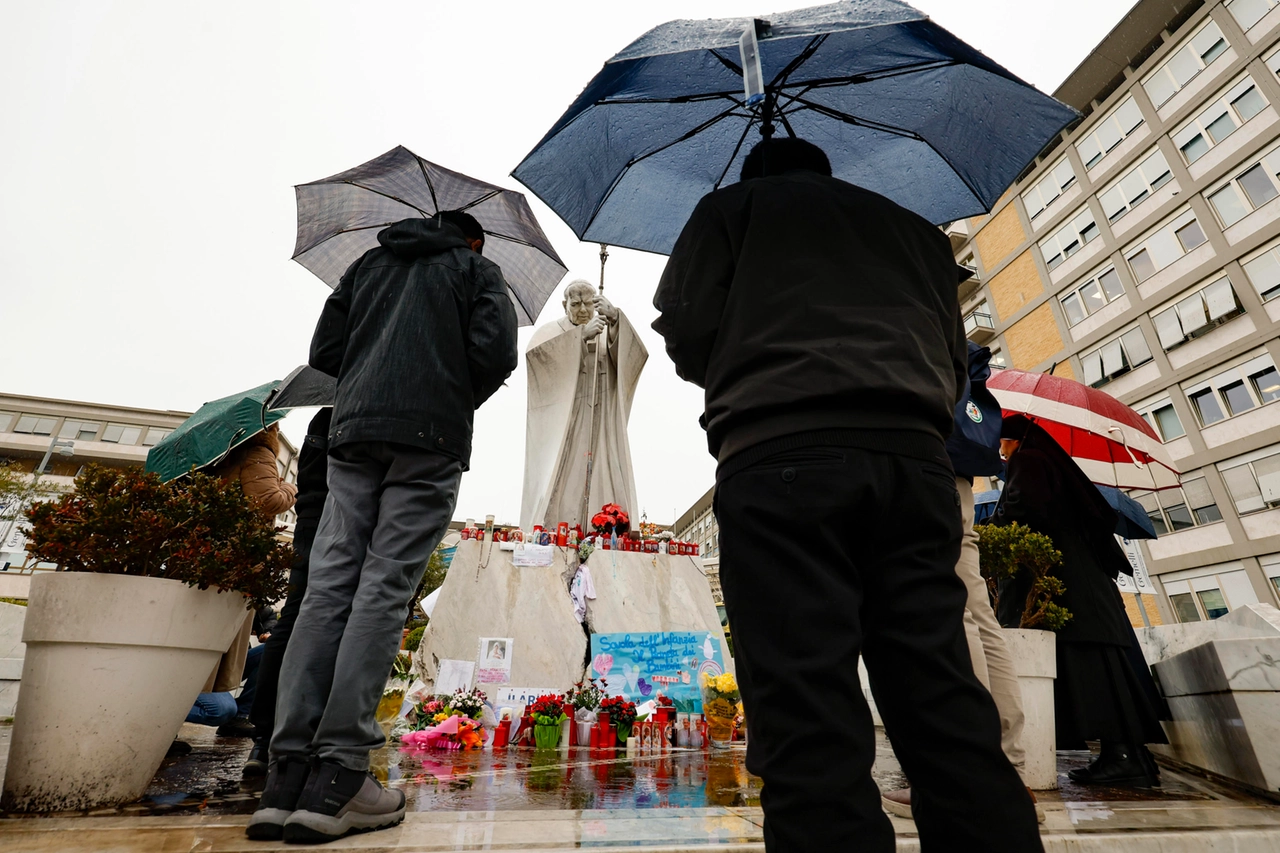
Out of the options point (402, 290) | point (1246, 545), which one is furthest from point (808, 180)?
point (1246, 545)

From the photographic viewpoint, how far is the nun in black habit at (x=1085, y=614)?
321 centimetres

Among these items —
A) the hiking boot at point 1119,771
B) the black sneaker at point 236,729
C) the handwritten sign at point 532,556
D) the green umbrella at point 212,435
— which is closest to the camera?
the hiking boot at point 1119,771

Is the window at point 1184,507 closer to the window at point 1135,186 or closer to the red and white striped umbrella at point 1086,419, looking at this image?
the window at point 1135,186

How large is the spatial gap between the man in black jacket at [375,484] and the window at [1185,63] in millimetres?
26595

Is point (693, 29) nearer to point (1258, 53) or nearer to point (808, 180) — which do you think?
point (808, 180)

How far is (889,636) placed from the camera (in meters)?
1.20

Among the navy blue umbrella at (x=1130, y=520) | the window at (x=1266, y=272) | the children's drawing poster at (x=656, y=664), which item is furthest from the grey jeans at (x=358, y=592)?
the window at (x=1266, y=272)

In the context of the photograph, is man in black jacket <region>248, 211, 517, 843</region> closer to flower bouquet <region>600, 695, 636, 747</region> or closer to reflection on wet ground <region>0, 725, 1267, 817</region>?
reflection on wet ground <region>0, 725, 1267, 817</region>

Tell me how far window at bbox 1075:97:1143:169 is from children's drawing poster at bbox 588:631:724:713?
1018 inches

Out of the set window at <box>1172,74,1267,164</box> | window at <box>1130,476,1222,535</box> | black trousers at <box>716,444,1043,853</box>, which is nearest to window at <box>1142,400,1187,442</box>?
Answer: window at <box>1130,476,1222,535</box>

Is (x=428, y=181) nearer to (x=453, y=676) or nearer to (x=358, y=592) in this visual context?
(x=358, y=592)

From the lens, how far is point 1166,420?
1970cm

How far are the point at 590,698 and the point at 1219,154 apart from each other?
2464 centimetres

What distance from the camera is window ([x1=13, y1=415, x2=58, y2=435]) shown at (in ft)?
147
